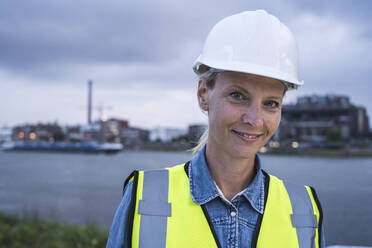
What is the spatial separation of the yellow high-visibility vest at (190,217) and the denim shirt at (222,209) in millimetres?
25

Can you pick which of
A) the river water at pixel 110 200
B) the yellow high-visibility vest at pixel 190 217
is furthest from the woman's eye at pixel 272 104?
the river water at pixel 110 200

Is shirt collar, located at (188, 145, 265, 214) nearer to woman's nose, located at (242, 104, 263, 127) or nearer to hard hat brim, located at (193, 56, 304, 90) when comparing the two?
woman's nose, located at (242, 104, 263, 127)

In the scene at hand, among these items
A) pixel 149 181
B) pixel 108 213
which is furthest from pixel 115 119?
pixel 149 181

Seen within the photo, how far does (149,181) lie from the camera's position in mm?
1185

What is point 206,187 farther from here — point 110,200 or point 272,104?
point 110,200

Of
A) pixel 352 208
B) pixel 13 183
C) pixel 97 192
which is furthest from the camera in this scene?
pixel 13 183

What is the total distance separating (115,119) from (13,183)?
78.1 metres

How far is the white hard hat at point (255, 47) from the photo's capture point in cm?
107

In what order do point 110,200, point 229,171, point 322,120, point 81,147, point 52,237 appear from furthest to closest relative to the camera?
point 322,120 → point 81,147 → point 110,200 → point 52,237 → point 229,171

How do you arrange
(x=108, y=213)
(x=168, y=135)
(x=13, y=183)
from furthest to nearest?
(x=168, y=135), (x=13, y=183), (x=108, y=213)

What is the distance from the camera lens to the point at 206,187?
1144 millimetres

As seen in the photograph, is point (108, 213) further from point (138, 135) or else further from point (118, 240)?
point (138, 135)

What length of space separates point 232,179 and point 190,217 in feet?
0.75

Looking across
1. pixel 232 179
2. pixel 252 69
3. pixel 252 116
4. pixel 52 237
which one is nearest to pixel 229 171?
pixel 232 179
